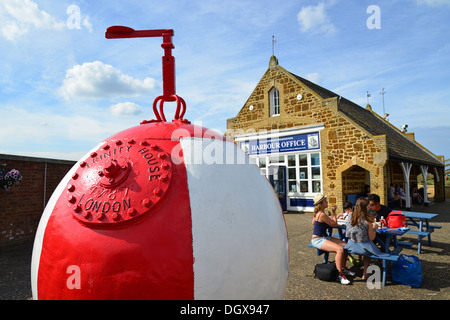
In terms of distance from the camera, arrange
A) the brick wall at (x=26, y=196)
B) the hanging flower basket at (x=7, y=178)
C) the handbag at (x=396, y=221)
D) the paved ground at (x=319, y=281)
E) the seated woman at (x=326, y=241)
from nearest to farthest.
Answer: the paved ground at (x=319, y=281) → the seated woman at (x=326, y=241) → the handbag at (x=396, y=221) → the hanging flower basket at (x=7, y=178) → the brick wall at (x=26, y=196)

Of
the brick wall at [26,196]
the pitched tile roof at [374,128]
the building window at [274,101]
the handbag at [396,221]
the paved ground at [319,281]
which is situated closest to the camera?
the paved ground at [319,281]

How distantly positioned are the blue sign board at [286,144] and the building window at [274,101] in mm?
1368

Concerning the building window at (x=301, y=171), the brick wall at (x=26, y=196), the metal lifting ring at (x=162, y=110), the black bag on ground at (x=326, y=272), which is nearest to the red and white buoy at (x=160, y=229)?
the metal lifting ring at (x=162, y=110)

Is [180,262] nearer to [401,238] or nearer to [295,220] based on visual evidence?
[401,238]

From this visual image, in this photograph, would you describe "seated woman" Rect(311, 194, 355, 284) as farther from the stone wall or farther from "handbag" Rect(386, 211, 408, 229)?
the stone wall

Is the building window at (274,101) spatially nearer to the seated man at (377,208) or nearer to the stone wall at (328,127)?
the stone wall at (328,127)

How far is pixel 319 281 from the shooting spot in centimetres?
502

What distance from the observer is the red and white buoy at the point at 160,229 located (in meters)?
1.67

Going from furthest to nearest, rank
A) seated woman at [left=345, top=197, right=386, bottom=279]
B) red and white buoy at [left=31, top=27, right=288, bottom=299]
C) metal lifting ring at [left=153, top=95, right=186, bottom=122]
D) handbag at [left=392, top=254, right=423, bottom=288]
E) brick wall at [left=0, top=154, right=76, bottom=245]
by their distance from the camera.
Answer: brick wall at [left=0, top=154, right=76, bottom=245]
seated woman at [left=345, top=197, right=386, bottom=279]
handbag at [left=392, top=254, right=423, bottom=288]
metal lifting ring at [left=153, top=95, right=186, bottom=122]
red and white buoy at [left=31, top=27, right=288, bottom=299]

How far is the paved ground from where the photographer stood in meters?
4.36

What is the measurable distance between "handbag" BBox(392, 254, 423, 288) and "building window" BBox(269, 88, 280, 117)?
10265mm

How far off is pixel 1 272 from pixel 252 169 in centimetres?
600

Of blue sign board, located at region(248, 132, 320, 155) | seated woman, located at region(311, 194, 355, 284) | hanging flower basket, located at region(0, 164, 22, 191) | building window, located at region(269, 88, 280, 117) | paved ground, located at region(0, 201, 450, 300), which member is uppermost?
building window, located at region(269, 88, 280, 117)

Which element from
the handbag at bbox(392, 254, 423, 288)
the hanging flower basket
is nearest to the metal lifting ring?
the handbag at bbox(392, 254, 423, 288)
